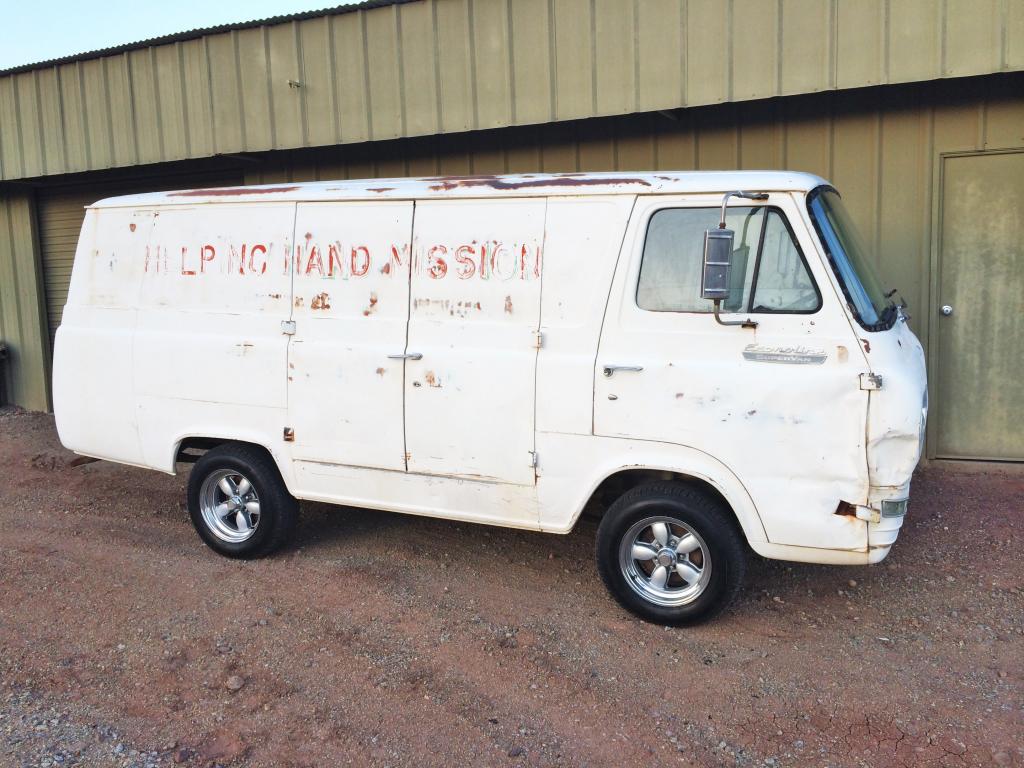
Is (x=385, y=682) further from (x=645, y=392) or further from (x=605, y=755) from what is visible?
(x=645, y=392)

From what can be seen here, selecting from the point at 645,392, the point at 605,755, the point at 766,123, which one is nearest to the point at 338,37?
the point at 766,123

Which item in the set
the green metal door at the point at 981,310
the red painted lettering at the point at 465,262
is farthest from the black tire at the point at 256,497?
the green metal door at the point at 981,310

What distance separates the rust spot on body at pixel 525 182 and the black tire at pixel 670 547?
159 centimetres

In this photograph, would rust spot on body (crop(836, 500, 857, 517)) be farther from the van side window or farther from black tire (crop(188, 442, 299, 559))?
black tire (crop(188, 442, 299, 559))

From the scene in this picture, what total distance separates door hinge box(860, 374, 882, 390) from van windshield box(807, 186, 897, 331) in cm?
24

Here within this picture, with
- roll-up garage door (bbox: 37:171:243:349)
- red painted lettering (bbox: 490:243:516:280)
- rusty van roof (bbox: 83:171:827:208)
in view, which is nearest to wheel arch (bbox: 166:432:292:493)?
rusty van roof (bbox: 83:171:827:208)

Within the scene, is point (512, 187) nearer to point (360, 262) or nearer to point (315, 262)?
point (360, 262)

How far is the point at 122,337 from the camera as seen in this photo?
5402 millimetres

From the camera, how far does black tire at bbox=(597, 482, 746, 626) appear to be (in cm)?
419

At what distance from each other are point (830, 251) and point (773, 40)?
288cm

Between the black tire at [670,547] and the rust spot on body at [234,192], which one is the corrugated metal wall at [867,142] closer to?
the rust spot on body at [234,192]

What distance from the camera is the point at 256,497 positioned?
526 cm

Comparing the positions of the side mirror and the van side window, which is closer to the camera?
the side mirror

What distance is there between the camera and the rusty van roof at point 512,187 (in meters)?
4.14
